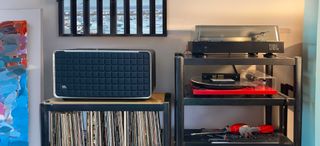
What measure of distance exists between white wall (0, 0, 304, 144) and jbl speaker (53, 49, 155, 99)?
336 millimetres

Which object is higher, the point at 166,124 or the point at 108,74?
the point at 108,74

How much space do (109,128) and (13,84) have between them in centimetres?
57

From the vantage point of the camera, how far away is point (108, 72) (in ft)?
5.33

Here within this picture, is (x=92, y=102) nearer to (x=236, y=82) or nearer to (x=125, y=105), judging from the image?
(x=125, y=105)

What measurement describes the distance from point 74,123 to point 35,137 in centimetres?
34

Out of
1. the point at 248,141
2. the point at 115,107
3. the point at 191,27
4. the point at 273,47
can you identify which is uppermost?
the point at 191,27

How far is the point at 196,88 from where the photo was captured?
5.38 ft

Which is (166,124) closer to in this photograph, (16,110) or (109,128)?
(109,128)

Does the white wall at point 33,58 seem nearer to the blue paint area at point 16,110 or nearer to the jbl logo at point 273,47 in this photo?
the blue paint area at point 16,110

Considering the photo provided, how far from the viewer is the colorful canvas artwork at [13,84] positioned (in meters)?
1.88

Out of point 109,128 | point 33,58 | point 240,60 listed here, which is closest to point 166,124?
point 109,128

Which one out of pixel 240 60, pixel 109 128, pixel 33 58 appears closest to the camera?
pixel 240 60

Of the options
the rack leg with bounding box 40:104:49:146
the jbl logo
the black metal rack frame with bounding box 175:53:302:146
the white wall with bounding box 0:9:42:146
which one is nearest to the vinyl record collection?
the rack leg with bounding box 40:104:49:146

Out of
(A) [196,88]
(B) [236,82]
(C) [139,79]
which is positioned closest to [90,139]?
(C) [139,79]
